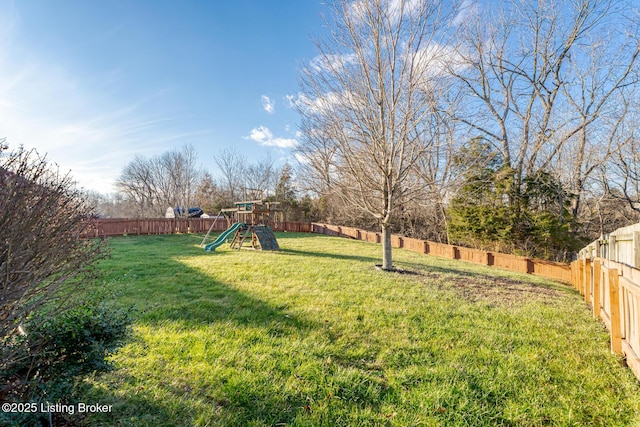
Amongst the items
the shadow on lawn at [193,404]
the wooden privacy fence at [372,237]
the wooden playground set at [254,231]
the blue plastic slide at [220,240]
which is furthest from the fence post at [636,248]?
the blue plastic slide at [220,240]

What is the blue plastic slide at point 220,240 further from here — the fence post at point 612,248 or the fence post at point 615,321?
the fence post at point 612,248

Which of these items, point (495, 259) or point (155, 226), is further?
point (155, 226)

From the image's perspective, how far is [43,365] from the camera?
153 cm

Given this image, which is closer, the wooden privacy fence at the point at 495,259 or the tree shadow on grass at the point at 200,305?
the tree shadow on grass at the point at 200,305

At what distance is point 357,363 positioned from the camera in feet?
8.23

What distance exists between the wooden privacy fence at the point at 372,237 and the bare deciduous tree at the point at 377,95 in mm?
5049

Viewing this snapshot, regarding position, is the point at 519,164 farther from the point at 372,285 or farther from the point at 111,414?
the point at 111,414

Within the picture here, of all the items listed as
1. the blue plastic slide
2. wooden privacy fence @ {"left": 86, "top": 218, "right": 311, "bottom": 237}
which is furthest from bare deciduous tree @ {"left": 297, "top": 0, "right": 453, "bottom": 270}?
wooden privacy fence @ {"left": 86, "top": 218, "right": 311, "bottom": 237}

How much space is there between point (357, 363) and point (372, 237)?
47.1 ft

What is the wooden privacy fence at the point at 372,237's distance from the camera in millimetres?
8984

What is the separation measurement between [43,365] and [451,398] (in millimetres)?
2815

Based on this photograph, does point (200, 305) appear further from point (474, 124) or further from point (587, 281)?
point (474, 124)

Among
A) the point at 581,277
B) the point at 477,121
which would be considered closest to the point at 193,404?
the point at 581,277

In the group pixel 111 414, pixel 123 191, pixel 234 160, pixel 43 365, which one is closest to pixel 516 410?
pixel 111 414
